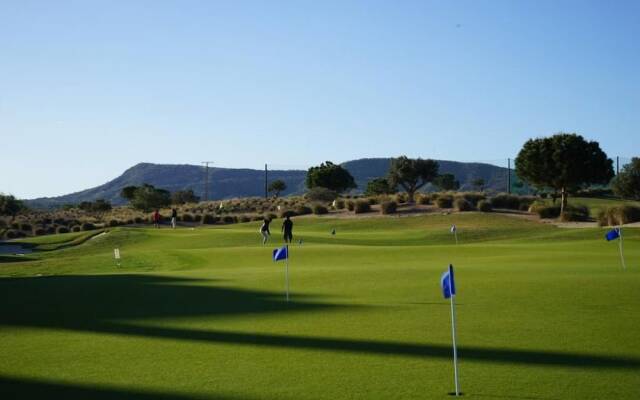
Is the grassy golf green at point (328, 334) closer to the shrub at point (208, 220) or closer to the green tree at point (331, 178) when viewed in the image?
the shrub at point (208, 220)

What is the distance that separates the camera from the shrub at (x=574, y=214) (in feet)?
163

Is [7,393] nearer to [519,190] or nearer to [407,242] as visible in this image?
[407,242]

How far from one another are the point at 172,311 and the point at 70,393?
230 inches

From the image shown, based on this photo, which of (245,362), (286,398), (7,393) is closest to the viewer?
(286,398)

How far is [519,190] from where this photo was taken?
97500mm

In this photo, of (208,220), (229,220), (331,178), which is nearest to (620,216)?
(229,220)

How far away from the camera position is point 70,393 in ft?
25.3

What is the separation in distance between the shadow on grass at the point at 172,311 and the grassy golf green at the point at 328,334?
0.04 meters

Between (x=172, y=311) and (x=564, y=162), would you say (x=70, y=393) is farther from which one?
(x=564, y=162)

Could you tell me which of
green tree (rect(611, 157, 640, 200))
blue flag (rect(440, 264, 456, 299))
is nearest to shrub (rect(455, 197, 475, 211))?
green tree (rect(611, 157, 640, 200))

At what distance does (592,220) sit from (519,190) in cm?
4835

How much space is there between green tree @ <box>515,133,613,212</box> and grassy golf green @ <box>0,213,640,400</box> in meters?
32.7

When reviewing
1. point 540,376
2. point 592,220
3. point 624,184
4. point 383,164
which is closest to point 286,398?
point 540,376

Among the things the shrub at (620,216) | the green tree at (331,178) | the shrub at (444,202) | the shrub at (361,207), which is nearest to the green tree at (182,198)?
the green tree at (331,178)
